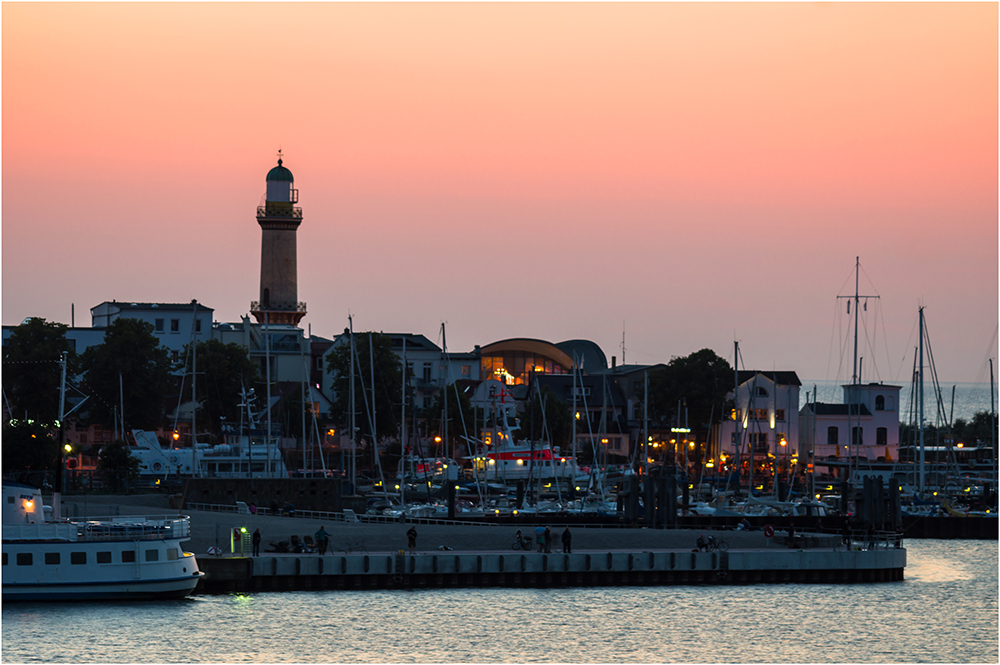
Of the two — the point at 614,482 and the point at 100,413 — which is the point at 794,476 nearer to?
the point at 614,482

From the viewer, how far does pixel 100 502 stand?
75500 mm

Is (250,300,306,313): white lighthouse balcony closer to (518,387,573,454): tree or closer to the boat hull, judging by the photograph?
(518,387,573,454): tree

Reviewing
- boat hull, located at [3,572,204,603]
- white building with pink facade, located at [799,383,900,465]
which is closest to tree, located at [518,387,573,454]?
white building with pink facade, located at [799,383,900,465]

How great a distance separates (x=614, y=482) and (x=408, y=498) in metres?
23.3

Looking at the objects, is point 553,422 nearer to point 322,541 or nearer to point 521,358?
point 521,358

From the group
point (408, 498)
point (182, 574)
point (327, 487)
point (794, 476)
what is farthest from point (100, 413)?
point (182, 574)

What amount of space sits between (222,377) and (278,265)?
1026 inches

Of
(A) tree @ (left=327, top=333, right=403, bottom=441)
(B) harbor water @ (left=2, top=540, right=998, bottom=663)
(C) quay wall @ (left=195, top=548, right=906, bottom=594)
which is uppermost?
(A) tree @ (left=327, top=333, right=403, bottom=441)

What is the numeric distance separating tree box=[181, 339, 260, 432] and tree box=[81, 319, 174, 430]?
3647 millimetres

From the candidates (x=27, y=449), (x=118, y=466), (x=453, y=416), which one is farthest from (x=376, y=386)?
(x=27, y=449)

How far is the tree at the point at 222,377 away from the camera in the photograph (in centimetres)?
11119

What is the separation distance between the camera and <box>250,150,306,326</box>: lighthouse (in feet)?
443

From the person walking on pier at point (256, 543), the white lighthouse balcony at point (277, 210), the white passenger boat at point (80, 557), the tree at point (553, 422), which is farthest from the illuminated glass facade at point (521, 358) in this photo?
the white passenger boat at point (80, 557)

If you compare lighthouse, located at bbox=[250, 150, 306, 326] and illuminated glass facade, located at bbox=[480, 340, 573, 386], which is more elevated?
lighthouse, located at bbox=[250, 150, 306, 326]
